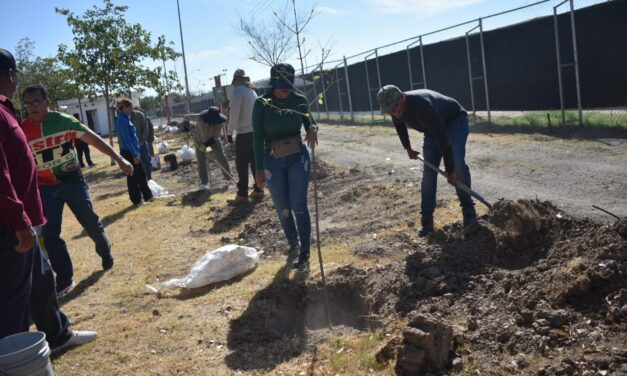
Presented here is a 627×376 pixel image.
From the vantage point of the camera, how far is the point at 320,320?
15.0 ft

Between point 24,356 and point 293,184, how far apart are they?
287cm

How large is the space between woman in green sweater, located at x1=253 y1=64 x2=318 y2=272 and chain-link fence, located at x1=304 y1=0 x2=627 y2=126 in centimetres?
303

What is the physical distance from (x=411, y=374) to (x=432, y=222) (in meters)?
2.57

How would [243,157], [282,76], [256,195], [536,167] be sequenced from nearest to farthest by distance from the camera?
[282,76] < [536,167] < [243,157] < [256,195]

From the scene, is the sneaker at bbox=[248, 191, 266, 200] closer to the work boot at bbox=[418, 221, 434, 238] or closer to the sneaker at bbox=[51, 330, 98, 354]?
the work boot at bbox=[418, 221, 434, 238]

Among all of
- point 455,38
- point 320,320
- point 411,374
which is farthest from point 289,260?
point 455,38

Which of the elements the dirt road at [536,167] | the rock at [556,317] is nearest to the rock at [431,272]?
the rock at [556,317]

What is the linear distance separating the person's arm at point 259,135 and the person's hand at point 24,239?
7.70 ft

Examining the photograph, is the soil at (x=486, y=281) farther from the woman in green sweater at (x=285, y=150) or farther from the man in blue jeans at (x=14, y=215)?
the man in blue jeans at (x=14, y=215)

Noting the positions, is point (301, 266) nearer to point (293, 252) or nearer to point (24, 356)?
point (293, 252)

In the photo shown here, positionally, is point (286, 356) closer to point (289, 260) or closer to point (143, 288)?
point (289, 260)

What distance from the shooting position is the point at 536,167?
8227 millimetres

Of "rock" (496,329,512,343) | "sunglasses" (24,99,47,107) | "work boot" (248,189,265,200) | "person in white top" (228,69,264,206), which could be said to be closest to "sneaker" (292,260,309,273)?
"rock" (496,329,512,343)

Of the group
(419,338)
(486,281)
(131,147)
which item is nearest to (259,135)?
(486,281)
